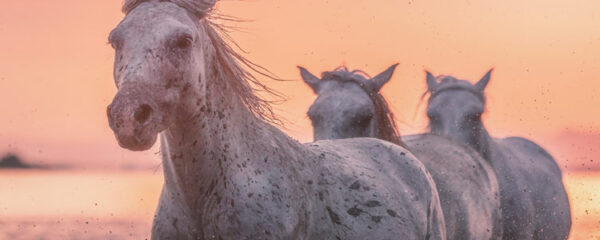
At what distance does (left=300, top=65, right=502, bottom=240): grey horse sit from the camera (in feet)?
23.5

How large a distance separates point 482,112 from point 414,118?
0.82m

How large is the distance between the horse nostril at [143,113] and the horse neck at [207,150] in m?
0.29

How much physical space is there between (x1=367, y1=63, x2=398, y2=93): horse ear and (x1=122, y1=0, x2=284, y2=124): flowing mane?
342 centimetres

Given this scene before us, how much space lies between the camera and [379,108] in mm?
7883

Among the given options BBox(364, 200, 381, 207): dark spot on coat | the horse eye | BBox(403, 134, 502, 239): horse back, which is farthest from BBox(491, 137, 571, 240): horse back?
the horse eye

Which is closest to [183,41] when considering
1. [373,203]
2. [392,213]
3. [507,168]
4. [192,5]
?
[192,5]

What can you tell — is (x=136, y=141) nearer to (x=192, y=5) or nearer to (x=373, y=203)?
(x=192, y=5)

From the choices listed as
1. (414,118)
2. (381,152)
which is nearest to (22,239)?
(414,118)

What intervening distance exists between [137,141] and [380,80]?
484 centimetres

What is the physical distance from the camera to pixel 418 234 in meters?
5.18

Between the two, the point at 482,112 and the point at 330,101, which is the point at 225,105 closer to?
the point at 330,101

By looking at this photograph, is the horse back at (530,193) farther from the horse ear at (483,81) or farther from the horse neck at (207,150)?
the horse neck at (207,150)

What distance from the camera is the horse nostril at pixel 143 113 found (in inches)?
141

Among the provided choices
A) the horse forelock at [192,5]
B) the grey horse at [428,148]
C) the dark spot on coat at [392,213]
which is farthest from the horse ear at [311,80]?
the horse forelock at [192,5]
